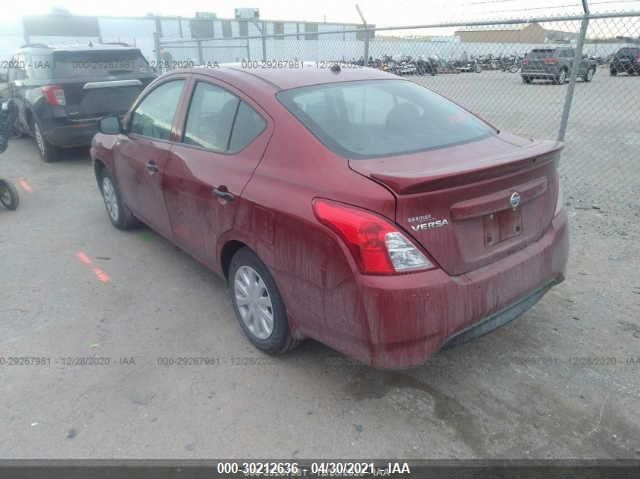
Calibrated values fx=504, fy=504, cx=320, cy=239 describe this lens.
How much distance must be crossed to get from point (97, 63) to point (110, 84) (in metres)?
0.47

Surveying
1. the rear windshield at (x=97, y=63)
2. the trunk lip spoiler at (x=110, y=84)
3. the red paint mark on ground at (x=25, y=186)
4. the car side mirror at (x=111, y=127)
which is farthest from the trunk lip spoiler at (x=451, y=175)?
the rear windshield at (x=97, y=63)

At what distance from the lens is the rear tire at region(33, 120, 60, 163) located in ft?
26.7

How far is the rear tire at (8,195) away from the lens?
5902 mm

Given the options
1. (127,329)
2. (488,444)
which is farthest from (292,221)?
(127,329)

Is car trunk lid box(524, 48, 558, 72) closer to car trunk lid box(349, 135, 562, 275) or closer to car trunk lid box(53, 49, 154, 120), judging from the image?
car trunk lid box(53, 49, 154, 120)

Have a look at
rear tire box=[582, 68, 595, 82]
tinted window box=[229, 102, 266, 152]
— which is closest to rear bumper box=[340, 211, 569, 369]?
tinted window box=[229, 102, 266, 152]

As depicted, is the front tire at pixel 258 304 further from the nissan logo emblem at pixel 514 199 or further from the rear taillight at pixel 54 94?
the rear taillight at pixel 54 94

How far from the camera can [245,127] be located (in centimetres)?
303

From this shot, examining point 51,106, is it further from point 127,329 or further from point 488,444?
point 488,444

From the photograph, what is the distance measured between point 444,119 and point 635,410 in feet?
6.28

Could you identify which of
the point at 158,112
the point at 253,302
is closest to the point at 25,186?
the point at 158,112

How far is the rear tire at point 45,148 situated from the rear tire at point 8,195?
2.38m

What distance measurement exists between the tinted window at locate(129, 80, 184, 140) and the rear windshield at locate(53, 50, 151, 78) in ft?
13.4

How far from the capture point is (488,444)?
2395 millimetres
